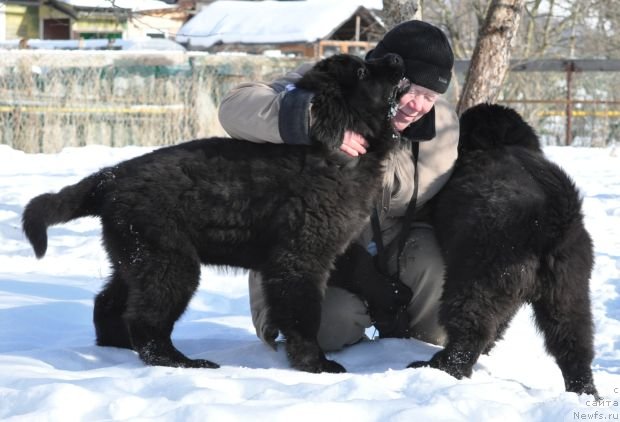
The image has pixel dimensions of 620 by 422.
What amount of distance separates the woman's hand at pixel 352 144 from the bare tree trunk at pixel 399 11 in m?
3.57

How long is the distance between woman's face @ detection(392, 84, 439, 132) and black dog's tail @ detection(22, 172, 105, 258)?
4.16 feet

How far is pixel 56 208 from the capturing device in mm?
3240

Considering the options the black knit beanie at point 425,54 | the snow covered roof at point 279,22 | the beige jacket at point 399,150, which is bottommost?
the beige jacket at point 399,150

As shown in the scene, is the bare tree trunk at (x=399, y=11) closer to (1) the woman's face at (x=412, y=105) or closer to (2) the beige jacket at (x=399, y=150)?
(2) the beige jacket at (x=399, y=150)

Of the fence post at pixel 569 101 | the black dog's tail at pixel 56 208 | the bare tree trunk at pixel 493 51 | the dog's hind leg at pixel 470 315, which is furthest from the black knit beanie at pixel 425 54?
the fence post at pixel 569 101

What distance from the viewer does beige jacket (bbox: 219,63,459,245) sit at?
135 inches

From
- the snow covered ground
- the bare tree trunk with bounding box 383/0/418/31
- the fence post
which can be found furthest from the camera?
the fence post

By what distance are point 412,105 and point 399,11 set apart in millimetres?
3471

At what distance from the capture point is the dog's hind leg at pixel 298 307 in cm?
320

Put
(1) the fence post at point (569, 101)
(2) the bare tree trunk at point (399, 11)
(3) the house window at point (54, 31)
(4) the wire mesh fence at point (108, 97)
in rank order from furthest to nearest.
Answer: (3) the house window at point (54, 31) < (1) the fence post at point (569, 101) < (4) the wire mesh fence at point (108, 97) < (2) the bare tree trunk at point (399, 11)

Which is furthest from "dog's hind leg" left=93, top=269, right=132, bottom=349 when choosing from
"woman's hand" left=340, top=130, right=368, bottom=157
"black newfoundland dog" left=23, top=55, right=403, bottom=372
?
"woman's hand" left=340, top=130, right=368, bottom=157

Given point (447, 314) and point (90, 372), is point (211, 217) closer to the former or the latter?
point (90, 372)

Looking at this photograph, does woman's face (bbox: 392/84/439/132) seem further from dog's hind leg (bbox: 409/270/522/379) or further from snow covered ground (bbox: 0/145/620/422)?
snow covered ground (bbox: 0/145/620/422)

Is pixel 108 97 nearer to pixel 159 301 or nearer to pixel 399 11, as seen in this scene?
pixel 399 11
